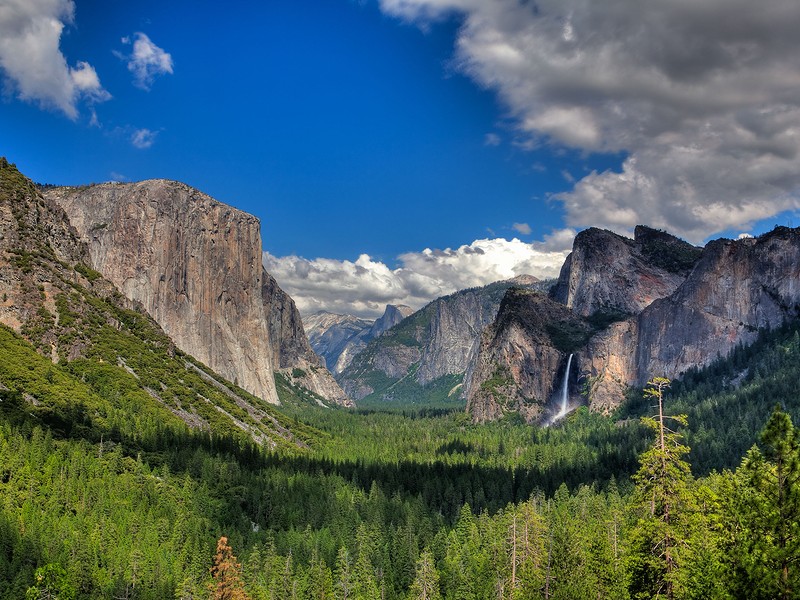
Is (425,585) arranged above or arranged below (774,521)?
below

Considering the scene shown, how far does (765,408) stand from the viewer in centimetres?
19700

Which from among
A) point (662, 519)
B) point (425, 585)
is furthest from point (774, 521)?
point (425, 585)

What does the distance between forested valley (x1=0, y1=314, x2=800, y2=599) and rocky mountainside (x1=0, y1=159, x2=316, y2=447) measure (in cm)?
116

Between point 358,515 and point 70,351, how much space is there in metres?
86.0

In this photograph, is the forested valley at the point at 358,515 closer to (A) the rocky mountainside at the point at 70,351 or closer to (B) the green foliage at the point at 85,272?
(A) the rocky mountainside at the point at 70,351

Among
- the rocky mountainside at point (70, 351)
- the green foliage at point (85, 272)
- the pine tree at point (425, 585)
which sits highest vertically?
the green foliage at point (85, 272)

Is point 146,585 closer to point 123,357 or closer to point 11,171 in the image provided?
point 123,357

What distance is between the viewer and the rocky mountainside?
134 metres

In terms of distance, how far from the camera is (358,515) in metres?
126

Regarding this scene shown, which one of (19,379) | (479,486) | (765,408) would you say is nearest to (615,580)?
(479,486)

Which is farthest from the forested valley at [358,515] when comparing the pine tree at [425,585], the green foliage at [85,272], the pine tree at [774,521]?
the green foliage at [85,272]

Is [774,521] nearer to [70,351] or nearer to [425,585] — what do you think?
[425,585]

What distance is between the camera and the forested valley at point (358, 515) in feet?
99.9

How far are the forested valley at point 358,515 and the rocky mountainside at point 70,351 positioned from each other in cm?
116
